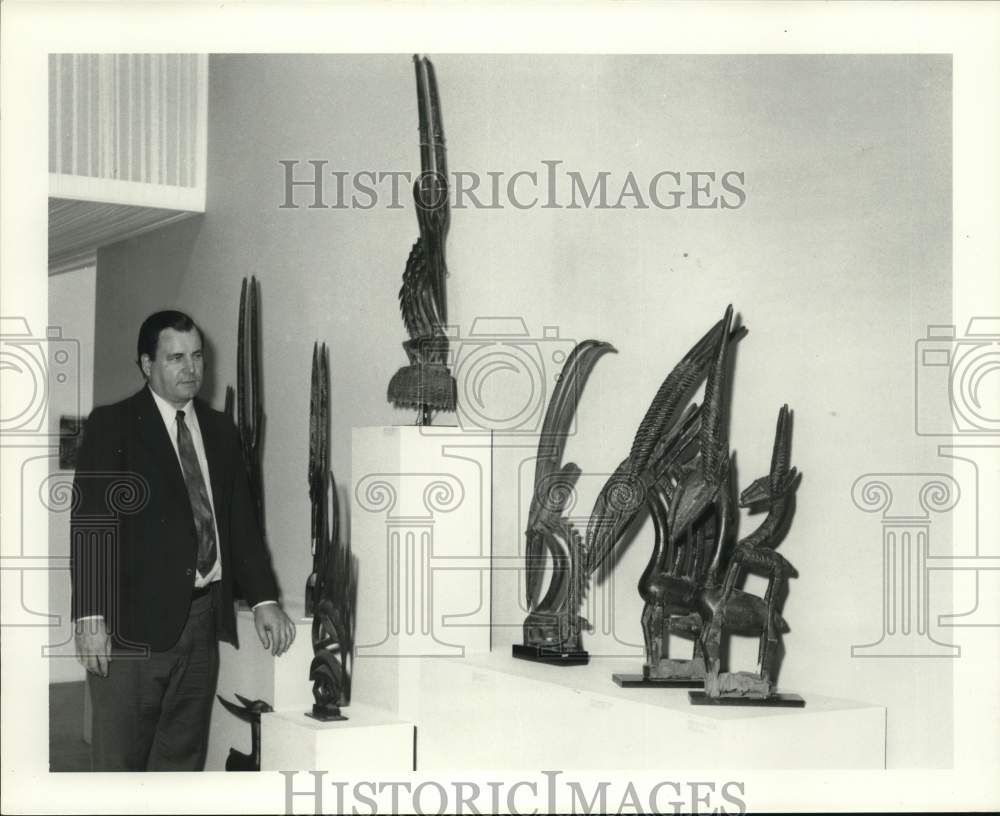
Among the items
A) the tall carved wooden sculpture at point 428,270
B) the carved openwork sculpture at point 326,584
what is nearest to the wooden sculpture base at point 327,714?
the carved openwork sculpture at point 326,584

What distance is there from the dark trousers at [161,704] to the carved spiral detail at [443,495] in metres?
0.73

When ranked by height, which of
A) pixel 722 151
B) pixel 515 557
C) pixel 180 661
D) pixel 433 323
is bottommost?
pixel 180 661

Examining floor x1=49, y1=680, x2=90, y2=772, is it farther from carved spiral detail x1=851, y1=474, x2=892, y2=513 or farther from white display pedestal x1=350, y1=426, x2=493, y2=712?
carved spiral detail x1=851, y1=474, x2=892, y2=513

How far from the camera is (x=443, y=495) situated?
3996 millimetres

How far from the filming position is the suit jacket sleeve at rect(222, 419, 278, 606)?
4195 mm

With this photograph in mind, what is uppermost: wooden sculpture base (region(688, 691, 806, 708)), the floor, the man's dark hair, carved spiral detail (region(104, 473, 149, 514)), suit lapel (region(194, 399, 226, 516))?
the man's dark hair

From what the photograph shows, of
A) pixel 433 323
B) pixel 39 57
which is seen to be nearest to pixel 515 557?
pixel 433 323

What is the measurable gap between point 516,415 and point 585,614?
24.4 inches

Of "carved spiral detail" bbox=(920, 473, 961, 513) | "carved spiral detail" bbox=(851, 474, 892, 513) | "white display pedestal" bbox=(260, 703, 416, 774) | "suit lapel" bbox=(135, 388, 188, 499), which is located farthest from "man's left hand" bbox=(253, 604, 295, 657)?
"carved spiral detail" bbox=(920, 473, 961, 513)

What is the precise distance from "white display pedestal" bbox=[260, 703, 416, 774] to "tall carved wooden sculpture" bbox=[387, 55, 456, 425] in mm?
870

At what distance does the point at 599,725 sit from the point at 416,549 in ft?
2.73

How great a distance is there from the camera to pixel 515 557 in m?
4.11

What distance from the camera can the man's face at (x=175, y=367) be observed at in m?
4.16

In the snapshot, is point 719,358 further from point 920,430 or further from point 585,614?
point 585,614
